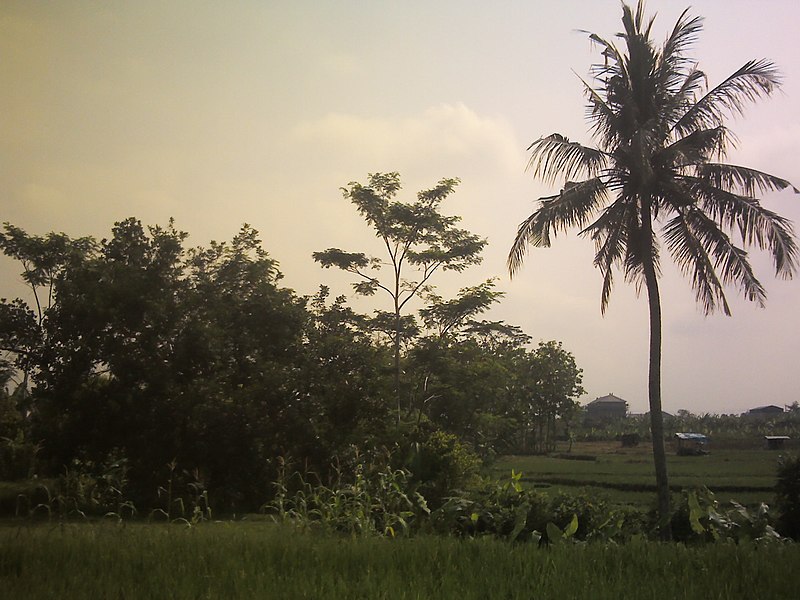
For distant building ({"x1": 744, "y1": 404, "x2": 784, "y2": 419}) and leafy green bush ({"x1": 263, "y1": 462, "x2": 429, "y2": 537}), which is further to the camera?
distant building ({"x1": 744, "y1": 404, "x2": 784, "y2": 419})

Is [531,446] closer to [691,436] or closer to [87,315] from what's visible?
[691,436]

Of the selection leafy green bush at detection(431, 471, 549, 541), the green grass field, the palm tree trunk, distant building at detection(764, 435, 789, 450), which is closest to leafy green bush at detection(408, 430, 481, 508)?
leafy green bush at detection(431, 471, 549, 541)

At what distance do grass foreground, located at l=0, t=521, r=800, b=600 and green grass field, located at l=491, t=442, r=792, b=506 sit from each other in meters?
12.6

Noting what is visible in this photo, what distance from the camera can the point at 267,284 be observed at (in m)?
18.2

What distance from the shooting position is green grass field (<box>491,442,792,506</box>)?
2392cm

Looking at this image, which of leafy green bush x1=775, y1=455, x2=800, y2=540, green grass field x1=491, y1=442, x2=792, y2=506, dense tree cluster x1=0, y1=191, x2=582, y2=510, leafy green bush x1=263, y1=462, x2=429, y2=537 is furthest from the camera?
green grass field x1=491, y1=442, x2=792, y2=506

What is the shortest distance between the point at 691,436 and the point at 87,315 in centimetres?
4362

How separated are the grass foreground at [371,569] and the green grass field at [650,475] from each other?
497 inches

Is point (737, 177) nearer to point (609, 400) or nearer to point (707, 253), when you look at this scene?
point (707, 253)

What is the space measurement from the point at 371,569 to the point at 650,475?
27039 millimetres

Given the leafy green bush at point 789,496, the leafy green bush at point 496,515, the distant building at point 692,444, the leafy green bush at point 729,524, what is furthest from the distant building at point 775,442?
the leafy green bush at point 496,515

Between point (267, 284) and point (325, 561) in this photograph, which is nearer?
point (325, 561)

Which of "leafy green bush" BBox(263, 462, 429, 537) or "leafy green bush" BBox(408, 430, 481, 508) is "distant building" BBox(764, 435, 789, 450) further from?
"leafy green bush" BBox(263, 462, 429, 537)

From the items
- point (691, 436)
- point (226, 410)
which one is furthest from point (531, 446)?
point (226, 410)
